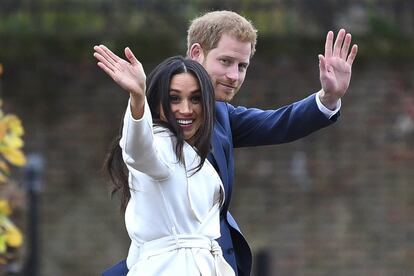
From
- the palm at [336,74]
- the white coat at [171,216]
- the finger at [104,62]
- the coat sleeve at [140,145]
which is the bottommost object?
the white coat at [171,216]

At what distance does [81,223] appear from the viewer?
1284cm

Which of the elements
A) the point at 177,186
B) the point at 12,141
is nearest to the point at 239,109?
the point at 177,186

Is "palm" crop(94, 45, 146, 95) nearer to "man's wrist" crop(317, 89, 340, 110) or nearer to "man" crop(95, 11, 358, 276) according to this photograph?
"man" crop(95, 11, 358, 276)

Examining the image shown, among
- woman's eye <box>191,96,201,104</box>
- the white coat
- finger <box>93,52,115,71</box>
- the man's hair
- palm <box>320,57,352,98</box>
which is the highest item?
the man's hair

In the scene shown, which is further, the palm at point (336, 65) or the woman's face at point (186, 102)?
the palm at point (336, 65)

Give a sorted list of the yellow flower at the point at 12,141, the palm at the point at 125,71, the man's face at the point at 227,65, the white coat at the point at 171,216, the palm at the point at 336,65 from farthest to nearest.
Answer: the yellow flower at the point at 12,141
the man's face at the point at 227,65
the palm at the point at 336,65
the white coat at the point at 171,216
the palm at the point at 125,71

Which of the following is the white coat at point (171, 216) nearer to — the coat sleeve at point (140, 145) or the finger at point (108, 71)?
the coat sleeve at point (140, 145)

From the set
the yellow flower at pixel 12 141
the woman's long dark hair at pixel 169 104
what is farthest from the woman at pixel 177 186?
the yellow flower at pixel 12 141

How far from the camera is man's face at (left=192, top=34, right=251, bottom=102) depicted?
5188mm

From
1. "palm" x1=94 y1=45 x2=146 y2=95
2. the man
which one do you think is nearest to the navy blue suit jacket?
Result: the man

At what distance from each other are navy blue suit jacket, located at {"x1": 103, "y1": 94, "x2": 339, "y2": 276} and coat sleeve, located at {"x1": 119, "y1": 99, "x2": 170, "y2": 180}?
17.6 inches

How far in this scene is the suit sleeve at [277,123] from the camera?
16.7ft

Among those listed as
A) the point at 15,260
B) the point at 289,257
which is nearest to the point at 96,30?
the point at 289,257

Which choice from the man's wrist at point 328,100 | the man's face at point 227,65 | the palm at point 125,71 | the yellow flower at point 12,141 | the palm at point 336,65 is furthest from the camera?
the yellow flower at point 12,141
